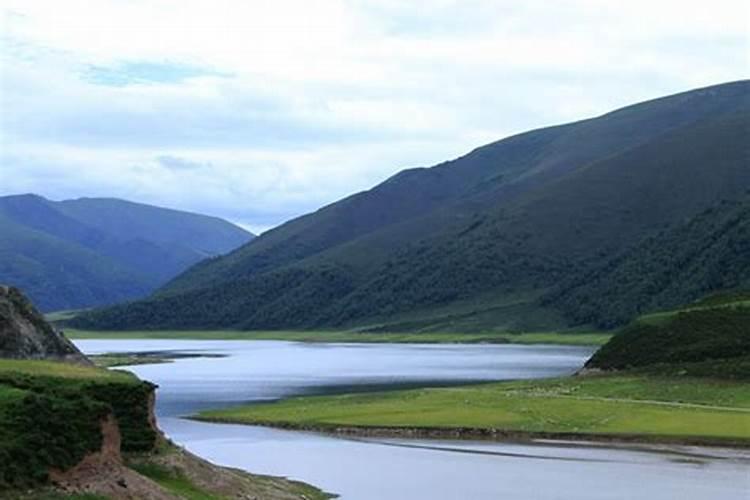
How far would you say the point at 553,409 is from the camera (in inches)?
3612

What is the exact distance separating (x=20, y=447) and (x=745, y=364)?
7942cm

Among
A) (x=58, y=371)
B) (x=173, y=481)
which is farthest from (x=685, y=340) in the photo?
(x=58, y=371)

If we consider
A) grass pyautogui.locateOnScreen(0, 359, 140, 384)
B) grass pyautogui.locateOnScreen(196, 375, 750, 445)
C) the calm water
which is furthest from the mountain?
grass pyautogui.locateOnScreen(0, 359, 140, 384)

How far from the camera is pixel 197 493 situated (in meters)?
46.5

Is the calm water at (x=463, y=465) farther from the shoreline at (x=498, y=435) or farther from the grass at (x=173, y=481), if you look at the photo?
the grass at (x=173, y=481)

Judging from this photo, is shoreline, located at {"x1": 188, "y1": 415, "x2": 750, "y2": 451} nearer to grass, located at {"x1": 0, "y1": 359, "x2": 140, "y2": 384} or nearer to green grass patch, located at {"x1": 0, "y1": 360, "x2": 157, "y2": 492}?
grass, located at {"x1": 0, "y1": 359, "x2": 140, "y2": 384}

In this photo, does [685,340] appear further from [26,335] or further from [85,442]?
[85,442]

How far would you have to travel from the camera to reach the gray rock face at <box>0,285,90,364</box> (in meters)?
49.5

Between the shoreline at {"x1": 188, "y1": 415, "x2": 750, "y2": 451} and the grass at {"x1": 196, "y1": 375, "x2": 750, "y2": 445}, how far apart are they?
0.37 meters

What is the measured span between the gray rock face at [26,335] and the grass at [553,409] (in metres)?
39.3

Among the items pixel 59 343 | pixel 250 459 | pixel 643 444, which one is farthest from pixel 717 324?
pixel 59 343

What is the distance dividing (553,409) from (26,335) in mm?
49342

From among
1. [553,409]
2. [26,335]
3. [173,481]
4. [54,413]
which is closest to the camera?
[54,413]

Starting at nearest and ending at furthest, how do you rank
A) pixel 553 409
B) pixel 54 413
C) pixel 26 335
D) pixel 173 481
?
pixel 54 413
pixel 173 481
pixel 26 335
pixel 553 409
